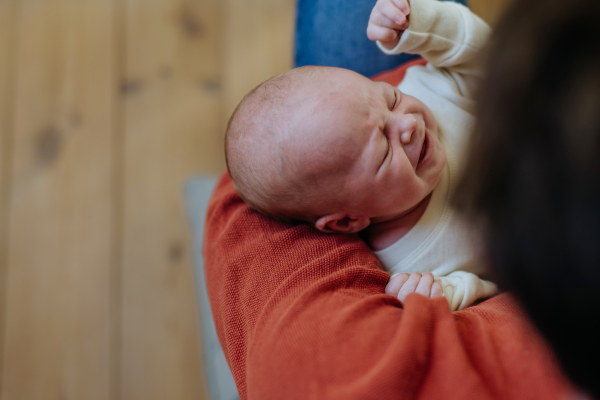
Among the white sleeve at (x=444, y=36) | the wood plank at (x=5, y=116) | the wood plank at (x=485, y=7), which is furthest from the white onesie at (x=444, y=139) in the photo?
the wood plank at (x=5, y=116)

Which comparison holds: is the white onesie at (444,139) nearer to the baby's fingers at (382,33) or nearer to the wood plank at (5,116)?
the baby's fingers at (382,33)

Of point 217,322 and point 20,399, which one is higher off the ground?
point 217,322

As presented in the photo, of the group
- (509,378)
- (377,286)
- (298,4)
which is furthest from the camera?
(298,4)

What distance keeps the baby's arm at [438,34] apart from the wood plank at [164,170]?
2.66 feet

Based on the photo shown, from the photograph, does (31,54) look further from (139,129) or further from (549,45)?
(549,45)

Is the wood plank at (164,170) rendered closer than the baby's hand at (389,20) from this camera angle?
No

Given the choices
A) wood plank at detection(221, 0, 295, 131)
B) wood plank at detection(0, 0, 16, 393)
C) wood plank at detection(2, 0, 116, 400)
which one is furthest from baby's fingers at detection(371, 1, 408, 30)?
wood plank at detection(0, 0, 16, 393)

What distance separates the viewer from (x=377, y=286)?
2.13 feet

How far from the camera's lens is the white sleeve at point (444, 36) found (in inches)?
28.7

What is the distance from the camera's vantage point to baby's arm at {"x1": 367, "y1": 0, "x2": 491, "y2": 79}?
2.37 feet

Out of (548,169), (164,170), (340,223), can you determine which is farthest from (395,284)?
(164,170)

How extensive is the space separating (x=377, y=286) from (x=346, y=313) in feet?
0.42

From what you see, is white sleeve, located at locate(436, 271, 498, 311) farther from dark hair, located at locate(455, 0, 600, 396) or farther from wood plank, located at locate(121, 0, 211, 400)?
wood plank, located at locate(121, 0, 211, 400)

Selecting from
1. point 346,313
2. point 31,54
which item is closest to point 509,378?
point 346,313
